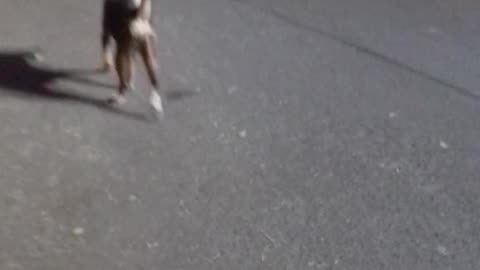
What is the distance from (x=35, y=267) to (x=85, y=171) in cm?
31

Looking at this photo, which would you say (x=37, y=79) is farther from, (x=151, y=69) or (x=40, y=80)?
(x=151, y=69)

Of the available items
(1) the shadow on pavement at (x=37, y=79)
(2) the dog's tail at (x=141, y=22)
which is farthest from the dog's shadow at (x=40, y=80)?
(2) the dog's tail at (x=141, y=22)

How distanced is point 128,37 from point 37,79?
0.99ft

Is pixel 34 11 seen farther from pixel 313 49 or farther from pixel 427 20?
pixel 427 20

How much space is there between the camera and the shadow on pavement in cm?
209

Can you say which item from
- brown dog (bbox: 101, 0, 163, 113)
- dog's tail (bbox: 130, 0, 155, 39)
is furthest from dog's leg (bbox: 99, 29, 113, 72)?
dog's tail (bbox: 130, 0, 155, 39)

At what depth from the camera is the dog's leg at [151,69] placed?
2.02m

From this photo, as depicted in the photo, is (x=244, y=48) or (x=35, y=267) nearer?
(x=35, y=267)

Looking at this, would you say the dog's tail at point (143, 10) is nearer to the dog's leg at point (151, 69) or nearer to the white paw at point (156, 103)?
the dog's leg at point (151, 69)

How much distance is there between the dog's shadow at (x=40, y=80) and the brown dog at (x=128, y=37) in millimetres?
50

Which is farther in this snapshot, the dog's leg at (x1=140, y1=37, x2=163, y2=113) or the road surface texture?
the dog's leg at (x1=140, y1=37, x2=163, y2=113)

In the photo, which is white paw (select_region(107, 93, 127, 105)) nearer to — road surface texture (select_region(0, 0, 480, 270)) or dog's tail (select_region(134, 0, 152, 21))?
road surface texture (select_region(0, 0, 480, 270))

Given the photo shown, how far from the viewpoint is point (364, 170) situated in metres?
1.95

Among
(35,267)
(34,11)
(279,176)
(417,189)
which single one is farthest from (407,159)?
(34,11)
